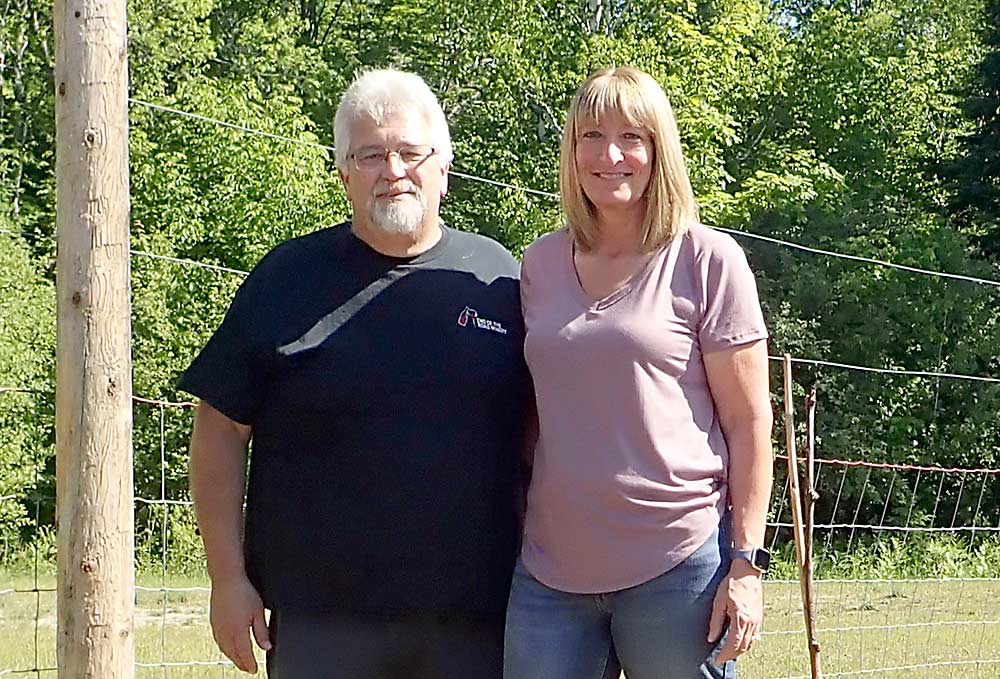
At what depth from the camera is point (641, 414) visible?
7.98ft

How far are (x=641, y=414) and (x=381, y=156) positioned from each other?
692 mm

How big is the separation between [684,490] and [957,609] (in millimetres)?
7969

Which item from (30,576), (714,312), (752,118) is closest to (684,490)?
(714,312)

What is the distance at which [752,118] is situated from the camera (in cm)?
2350

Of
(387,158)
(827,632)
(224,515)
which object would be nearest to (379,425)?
(224,515)

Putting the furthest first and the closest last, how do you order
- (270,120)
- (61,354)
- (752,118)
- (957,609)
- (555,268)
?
1. (752,118)
2. (270,120)
3. (957,609)
4. (61,354)
5. (555,268)

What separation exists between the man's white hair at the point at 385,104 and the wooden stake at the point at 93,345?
656 millimetres

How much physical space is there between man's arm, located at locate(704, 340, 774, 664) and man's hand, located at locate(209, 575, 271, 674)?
0.86 metres

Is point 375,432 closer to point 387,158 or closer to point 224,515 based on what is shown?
point 224,515

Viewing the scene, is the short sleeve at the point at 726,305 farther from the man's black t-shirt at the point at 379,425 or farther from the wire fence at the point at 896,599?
the wire fence at the point at 896,599

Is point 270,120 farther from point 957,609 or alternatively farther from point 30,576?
point 957,609

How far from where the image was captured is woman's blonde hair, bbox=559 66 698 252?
2.48 metres

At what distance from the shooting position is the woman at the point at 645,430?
8.00ft

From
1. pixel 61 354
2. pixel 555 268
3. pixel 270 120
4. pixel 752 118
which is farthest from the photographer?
pixel 752 118
